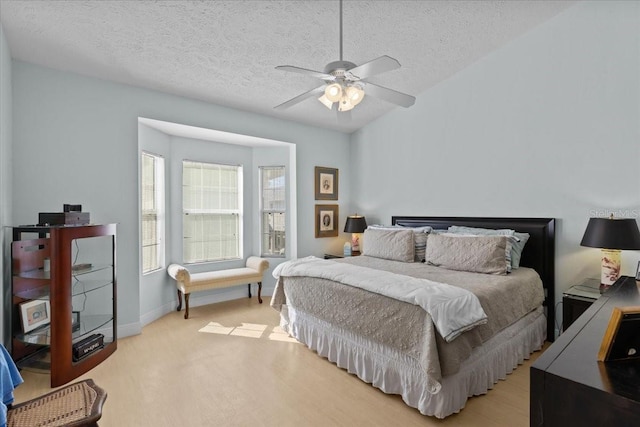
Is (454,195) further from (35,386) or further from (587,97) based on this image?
(35,386)

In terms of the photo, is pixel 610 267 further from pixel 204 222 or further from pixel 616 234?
pixel 204 222

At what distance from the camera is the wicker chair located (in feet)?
4.59

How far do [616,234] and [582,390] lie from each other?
2293 mm

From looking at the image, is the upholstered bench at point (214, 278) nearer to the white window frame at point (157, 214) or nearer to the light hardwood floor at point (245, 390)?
the white window frame at point (157, 214)

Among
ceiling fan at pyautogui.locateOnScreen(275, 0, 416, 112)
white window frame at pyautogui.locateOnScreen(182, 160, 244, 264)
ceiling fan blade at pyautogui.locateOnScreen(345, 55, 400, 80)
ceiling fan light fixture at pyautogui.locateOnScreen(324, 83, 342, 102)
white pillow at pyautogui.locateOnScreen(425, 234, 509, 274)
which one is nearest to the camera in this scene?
ceiling fan blade at pyautogui.locateOnScreen(345, 55, 400, 80)

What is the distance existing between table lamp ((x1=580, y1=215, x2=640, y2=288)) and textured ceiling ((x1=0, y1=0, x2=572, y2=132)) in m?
2.08

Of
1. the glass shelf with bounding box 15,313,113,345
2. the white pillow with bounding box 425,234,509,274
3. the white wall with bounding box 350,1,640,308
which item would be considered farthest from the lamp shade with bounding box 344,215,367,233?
the glass shelf with bounding box 15,313,113,345

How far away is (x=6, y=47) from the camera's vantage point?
2508 mm

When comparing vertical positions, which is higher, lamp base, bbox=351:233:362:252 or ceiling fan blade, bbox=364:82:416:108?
ceiling fan blade, bbox=364:82:416:108

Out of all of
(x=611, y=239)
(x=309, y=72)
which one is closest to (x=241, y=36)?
(x=309, y=72)

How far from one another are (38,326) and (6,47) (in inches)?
92.0

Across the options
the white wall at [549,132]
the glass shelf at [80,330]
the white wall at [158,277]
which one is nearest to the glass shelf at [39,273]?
the glass shelf at [80,330]

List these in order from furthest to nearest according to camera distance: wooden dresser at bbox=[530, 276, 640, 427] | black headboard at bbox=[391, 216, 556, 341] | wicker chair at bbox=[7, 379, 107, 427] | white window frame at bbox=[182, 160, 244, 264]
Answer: white window frame at bbox=[182, 160, 244, 264], black headboard at bbox=[391, 216, 556, 341], wicker chair at bbox=[7, 379, 107, 427], wooden dresser at bbox=[530, 276, 640, 427]

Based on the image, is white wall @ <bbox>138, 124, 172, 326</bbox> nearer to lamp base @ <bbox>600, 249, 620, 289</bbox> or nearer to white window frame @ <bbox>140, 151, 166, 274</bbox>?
white window frame @ <bbox>140, 151, 166, 274</bbox>
